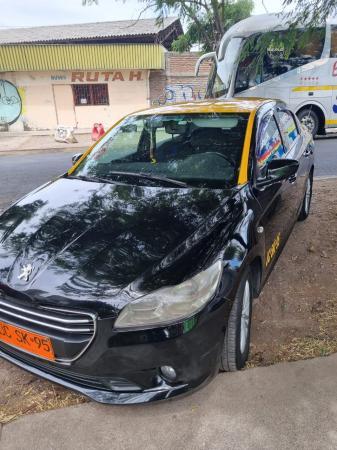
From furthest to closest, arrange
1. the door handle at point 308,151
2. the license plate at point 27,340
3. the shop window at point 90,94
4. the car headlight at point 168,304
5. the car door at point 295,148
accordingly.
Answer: the shop window at point 90,94
the door handle at point 308,151
the car door at point 295,148
the license plate at point 27,340
the car headlight at point 168,304

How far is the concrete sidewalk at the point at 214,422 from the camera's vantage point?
1.86m

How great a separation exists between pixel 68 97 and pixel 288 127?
1617 centimetres

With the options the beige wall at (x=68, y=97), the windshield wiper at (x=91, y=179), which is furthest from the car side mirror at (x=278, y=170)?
the beige wall at (x=68, y=97)

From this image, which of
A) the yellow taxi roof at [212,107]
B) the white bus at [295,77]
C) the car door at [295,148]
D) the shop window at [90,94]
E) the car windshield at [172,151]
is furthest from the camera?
the shop window at [90,94]

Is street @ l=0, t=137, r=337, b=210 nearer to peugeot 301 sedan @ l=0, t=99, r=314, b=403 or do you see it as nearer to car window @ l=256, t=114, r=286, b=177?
peugeot 301 sedan @ l=0, t=99, r=314, b=403

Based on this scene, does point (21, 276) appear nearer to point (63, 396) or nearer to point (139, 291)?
point (139, 291)

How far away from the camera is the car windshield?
109 inches

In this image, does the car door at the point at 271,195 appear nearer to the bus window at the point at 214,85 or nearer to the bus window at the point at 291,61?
the bus window at the point at 291,61

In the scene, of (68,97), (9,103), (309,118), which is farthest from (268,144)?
(9,103)

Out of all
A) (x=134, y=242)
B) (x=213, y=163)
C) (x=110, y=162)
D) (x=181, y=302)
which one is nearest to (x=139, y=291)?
(x=181, y=302)

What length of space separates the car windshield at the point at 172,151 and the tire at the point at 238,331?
77 centimetres

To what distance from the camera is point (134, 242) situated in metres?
2.08

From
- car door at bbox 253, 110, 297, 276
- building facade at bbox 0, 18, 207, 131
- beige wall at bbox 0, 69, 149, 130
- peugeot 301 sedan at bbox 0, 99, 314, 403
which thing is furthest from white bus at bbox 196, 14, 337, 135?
beige wall at bbox 0, 69, 149, 130

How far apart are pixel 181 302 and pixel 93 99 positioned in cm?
1802
